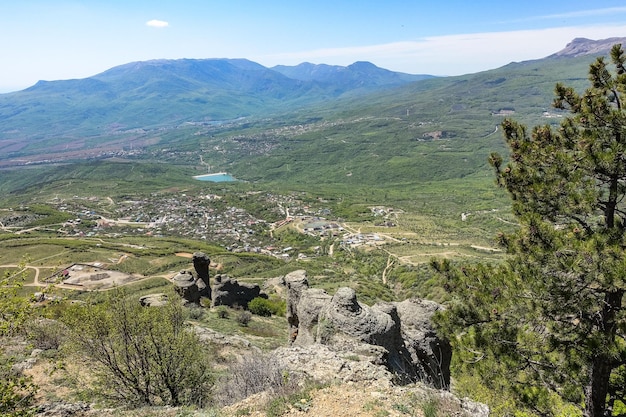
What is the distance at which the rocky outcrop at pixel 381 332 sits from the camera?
52.7 feet

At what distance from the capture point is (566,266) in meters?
9.17

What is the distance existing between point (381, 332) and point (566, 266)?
8981 millimetres

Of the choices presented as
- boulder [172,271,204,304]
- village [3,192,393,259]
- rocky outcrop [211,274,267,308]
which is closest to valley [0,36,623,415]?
rocky outcrop [211,274,267,308]

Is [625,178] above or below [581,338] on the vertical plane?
above

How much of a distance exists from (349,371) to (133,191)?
19887 cm

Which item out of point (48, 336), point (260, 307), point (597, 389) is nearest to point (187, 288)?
point (260, 307)

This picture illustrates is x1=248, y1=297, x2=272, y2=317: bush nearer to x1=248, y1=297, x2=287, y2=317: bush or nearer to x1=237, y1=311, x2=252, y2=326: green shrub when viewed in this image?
x1=248, y1=297, x2=287, y2=317: bush

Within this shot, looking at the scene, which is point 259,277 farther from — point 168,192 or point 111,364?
point 168,192

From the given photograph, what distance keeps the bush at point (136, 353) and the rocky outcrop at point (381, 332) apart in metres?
5.89

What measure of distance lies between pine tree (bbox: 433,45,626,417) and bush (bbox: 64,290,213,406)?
974 centimetres

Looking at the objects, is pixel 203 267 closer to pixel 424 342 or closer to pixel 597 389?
pixel 424 342

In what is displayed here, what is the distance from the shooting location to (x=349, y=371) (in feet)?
42.5

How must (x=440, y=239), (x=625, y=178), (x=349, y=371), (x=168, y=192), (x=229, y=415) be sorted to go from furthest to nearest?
(x=168, y=192), (x=440, y=239), (x=349, y=371), (x=229, y=415), (x=625, y=178)

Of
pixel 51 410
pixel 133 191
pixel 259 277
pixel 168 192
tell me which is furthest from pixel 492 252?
pixel 133 191
